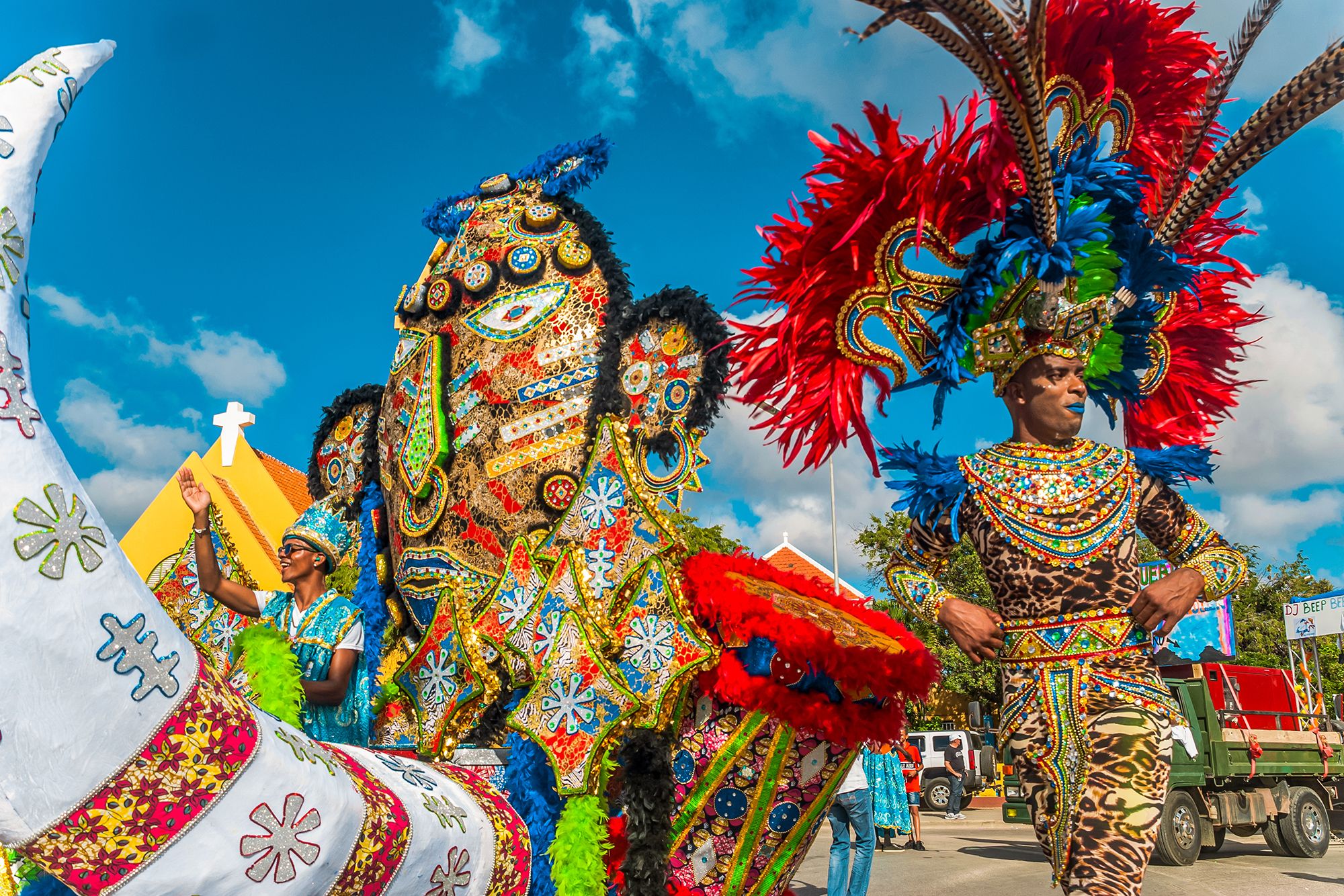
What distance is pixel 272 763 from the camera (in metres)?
1.63

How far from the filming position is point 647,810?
257cm

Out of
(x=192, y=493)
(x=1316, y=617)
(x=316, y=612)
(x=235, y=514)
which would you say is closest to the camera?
(x=316, y=612)

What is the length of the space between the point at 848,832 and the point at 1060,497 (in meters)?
3.51

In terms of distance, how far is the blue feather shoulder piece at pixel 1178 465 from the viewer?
9.47 feet

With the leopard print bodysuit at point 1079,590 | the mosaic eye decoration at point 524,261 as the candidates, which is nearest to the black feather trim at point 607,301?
the mosaic eye decoration at point 524,261

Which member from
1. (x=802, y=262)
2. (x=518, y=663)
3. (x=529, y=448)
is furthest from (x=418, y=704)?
(x=802, y=262)

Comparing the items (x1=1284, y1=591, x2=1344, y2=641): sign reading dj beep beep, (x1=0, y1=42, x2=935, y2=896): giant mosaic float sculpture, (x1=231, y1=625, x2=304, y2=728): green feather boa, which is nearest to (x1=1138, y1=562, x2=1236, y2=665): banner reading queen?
(x1=1284, y1=591, x2=1344, y2=641): sign reading dj beep beep

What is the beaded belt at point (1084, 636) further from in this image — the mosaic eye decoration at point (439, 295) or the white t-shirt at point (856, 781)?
the white t-shirt at point (856, 781)

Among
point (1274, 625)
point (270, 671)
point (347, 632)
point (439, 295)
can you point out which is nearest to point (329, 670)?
point (347, 632)

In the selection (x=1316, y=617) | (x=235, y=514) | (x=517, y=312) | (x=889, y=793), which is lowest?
(x=889, y=793)

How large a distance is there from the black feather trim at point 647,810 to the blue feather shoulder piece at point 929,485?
0.95 m

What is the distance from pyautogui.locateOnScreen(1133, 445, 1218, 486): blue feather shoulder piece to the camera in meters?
2.89

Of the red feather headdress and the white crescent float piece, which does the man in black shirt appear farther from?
the white crescent float piece

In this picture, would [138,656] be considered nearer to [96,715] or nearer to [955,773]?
[96,715]
